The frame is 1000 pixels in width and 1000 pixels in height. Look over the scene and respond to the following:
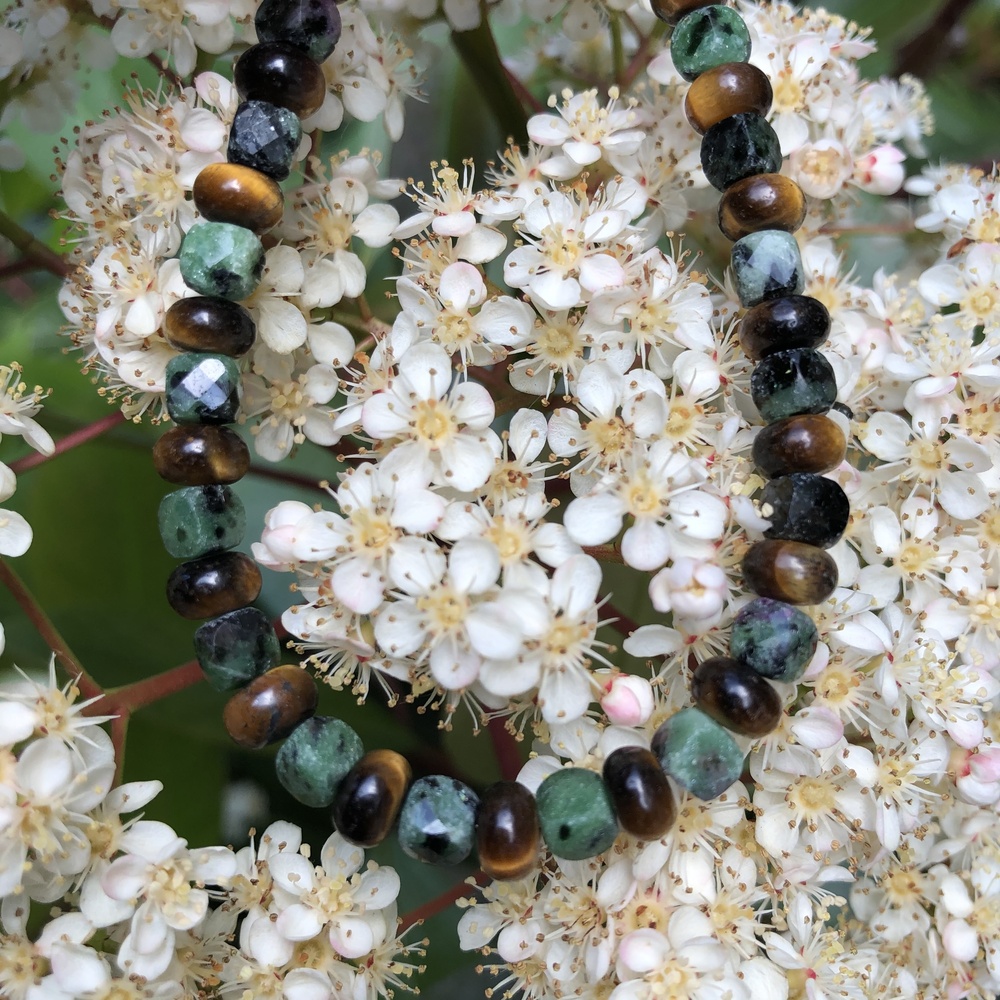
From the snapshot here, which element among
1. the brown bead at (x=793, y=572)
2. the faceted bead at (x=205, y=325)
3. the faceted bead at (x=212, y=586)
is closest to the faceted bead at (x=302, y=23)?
the faceted bead at (x=205, y=325)

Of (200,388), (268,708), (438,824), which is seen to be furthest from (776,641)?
(200,388)

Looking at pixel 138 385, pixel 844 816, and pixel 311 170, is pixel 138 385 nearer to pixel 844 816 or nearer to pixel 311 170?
pixel 311 170

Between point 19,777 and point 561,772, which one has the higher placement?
point 19,777

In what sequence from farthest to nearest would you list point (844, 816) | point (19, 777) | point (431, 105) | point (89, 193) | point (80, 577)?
point (431, 105), point (80, 577), point (89, 193), point (844, 816), point (19, 777)

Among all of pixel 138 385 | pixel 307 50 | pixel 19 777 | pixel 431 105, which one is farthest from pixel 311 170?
pixel 19 777

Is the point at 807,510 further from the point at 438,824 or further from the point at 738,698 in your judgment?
the point at 438,824

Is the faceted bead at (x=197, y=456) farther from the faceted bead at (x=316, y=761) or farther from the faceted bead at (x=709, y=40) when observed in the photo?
the faceted bead at (x=709, y=40)

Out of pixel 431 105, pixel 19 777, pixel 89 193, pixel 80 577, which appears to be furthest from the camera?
pixel 431 105
